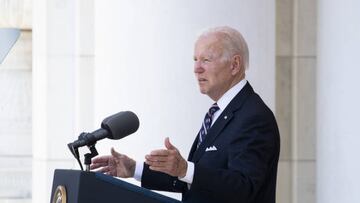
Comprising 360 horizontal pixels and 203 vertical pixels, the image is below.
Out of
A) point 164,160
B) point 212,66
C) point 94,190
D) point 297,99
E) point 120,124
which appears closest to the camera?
point 94,190

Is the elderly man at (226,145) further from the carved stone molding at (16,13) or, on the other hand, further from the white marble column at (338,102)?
the carved stone molding at (16,13)

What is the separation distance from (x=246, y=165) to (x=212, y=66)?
47 centimetres

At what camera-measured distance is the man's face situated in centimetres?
427

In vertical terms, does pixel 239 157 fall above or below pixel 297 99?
below

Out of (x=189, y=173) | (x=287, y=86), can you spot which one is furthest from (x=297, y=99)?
(x=189, y=173)

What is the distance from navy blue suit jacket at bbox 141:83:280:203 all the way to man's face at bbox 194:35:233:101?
0.30 ft

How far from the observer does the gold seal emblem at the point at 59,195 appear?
3740 mm

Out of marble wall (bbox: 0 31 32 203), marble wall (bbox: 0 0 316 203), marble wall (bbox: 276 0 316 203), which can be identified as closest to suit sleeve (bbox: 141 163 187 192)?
marble wall (bbox: 0 0 316 203)

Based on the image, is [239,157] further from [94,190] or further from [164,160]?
[94,190]


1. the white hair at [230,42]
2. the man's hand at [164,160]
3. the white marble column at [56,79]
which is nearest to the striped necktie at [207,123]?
the white hair at [230,42]

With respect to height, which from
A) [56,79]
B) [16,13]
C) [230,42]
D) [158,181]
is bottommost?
[158,181]

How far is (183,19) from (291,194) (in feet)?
4.19

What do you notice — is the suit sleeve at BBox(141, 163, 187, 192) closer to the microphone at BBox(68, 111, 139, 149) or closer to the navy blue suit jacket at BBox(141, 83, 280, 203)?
the navy blue suit jacket at BBox(141, 83, 280, 203)

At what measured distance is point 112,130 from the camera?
388cm
